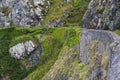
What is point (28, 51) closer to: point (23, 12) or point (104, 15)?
point (104, 15)

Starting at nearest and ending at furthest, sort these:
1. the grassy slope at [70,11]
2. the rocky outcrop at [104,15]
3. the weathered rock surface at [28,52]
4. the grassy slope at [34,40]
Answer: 1. the rocky outcrop at [104,15]
2. the grassy slope at [34,40]
3. the weathered rock surface at [28,52]
4. the grassy slope at [70,11]

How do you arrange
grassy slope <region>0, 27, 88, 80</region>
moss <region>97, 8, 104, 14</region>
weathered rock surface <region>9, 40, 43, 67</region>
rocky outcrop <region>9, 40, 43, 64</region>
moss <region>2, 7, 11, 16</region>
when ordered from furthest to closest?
1. moss <region>2, 7, 11, 16</region>
2. rocky outcrop <region>9, 40, 43, 64</region>
3. weathered rock surface <region>9, 40, 43, 67</region>
4. grassy slope <region>0, 27, 88, 80</region>
5. moss <region>97, 8, 104, 14</region>

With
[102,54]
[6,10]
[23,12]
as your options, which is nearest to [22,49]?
[23,12]

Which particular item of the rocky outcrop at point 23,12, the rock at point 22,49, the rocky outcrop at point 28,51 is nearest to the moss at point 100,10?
the rocky outcrop at point 28,51

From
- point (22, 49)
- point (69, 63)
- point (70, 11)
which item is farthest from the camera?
point (70, 11)

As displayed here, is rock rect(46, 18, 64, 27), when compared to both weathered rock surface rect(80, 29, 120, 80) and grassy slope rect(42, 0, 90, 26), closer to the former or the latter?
grassy slope rect(42, 0, 90, 26)

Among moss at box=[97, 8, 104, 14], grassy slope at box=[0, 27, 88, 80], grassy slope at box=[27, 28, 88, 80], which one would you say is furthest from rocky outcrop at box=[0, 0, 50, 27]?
moss at box=[97, 8, 104, 14]

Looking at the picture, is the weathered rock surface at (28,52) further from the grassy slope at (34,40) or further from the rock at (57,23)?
the rock at (57,23)
